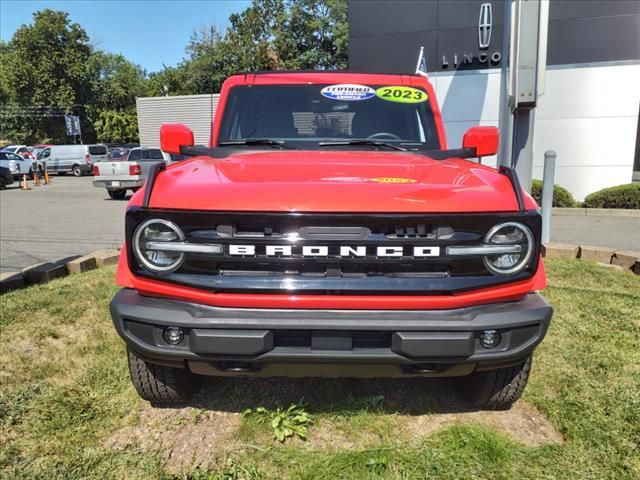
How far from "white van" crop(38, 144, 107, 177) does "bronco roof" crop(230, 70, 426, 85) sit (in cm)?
2782

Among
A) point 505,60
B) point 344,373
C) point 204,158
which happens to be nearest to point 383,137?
point 204,158

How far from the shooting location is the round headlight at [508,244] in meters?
2.14

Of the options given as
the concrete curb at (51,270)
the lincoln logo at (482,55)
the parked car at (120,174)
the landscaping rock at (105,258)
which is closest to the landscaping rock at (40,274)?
the concrete curb at (51,270)

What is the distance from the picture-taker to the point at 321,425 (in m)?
2.67

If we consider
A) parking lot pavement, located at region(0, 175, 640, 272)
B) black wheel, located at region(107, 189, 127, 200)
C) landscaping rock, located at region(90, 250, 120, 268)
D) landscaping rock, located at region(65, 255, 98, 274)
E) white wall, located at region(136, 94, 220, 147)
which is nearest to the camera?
Answer: landscaping rock, located at region(65, 255, 98, 274)

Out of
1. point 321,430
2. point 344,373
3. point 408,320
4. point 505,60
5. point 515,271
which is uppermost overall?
point 505,60

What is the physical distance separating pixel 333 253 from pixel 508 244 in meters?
0.77

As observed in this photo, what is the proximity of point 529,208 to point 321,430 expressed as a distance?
155 centimetres

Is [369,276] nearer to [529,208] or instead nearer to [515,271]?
[515,271]

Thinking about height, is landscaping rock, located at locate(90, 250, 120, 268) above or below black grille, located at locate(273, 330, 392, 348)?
below

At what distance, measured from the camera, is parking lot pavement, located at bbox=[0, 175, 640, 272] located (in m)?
7.41

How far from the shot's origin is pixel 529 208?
2188mm

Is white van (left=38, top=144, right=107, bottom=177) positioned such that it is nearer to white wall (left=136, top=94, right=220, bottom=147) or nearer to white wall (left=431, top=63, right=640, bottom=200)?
white wall (left=136, top=94, right=220, bottom=147)

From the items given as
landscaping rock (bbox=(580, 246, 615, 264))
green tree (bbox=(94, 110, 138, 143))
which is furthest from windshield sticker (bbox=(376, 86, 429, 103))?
green tree (bbox=(94, 110, 138, 143))
